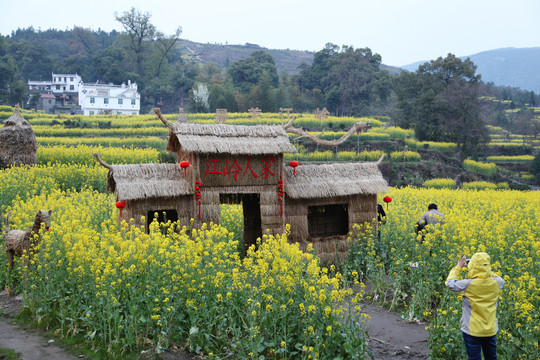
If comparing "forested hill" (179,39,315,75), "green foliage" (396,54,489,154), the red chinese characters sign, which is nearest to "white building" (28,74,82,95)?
"green foliage" (396,54,489,154)

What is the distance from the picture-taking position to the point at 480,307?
655cm

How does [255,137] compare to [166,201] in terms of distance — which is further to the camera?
[255,137]

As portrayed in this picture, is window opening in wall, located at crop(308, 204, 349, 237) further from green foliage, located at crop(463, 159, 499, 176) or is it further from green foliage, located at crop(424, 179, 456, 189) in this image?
green foliage, located at crop(463, 159, 499, 176)

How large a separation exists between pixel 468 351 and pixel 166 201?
6573 millimetres

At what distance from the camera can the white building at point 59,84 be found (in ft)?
287

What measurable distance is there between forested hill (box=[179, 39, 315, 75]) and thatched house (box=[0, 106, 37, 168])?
128377 mm

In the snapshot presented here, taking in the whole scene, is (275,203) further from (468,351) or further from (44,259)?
(468,351)

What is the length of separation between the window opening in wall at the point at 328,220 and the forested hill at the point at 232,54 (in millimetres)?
136838

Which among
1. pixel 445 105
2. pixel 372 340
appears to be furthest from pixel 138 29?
pixel 372 340

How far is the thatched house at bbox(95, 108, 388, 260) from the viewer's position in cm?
1067

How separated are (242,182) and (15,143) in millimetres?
14376

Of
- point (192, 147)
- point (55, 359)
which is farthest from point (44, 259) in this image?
point (192, 147)

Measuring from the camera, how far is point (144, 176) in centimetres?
1074

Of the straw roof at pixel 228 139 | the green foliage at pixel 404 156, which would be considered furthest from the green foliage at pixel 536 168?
the straw roof at pixel 228 139
